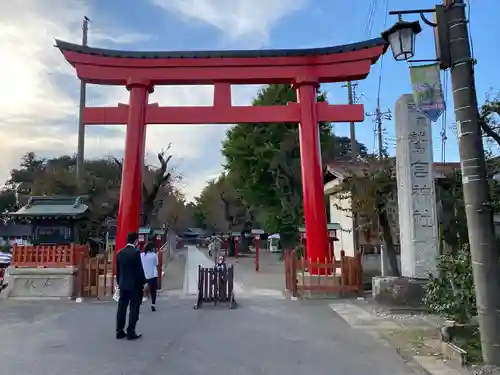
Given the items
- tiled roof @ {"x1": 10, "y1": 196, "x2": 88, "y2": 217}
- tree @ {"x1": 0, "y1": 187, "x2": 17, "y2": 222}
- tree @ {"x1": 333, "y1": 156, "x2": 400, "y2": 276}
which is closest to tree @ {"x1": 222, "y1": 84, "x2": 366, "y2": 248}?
tree @ {"x1": 333, "y1": 156, "x2": 400, "y2": 276}

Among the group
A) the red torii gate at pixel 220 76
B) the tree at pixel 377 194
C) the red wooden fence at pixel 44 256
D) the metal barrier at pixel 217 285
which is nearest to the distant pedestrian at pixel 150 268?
the metal barrier at pixel 217 285

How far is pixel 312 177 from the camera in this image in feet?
47.4

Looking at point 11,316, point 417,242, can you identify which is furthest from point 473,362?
point 11,316

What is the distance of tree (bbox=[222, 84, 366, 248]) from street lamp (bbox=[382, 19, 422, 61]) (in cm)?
2316

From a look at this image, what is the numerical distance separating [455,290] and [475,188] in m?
2.08

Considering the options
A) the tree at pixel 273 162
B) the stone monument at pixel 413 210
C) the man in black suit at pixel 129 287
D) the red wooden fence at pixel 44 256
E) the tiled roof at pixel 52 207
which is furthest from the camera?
the tree at pixel 273 162

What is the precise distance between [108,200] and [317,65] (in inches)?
804

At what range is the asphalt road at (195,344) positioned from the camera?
5812mm

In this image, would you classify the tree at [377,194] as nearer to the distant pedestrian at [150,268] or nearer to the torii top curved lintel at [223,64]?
the torii top curved lintel at [223,64]

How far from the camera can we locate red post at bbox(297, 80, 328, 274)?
46.0 ft

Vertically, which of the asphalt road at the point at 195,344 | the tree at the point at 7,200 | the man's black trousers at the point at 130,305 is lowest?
the asphalt road at the point at 195,344

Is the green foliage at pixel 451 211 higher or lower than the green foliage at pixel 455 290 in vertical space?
higher

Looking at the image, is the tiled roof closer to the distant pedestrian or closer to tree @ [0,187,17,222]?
the distant pedestrian

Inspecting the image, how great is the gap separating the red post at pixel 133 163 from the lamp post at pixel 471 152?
10515mm
